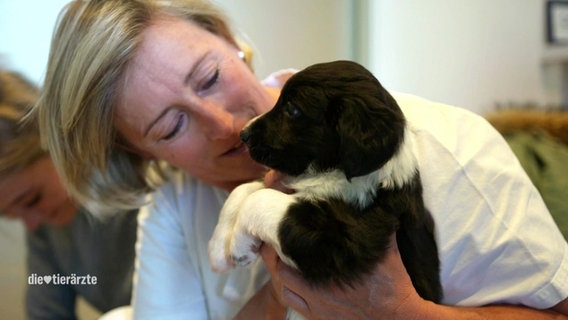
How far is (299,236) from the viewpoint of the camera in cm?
89

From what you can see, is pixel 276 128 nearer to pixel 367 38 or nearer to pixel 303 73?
pixel 303 73

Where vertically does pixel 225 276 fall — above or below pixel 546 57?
below

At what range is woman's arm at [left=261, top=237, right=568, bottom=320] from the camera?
979 millimetres

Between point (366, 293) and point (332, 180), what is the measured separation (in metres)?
0.25

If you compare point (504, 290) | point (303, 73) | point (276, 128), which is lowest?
point (504, 290)

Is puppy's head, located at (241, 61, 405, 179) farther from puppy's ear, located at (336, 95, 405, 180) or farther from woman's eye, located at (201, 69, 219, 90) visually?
woman's eye, located at (201, 69, 219, 90)

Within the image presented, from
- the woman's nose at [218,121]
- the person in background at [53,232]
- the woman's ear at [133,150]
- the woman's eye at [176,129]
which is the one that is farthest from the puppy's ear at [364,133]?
the person in background at [53,232]

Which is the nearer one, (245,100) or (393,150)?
(393,150)

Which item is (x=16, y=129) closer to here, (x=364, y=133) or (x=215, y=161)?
(x=215, y=161)

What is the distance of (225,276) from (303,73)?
30.9 inches

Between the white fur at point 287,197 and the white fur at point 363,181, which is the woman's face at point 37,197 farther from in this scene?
the white fur at point 363,181

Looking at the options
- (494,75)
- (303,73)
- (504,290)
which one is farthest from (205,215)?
(494,75)

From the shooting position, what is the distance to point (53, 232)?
2186 mm

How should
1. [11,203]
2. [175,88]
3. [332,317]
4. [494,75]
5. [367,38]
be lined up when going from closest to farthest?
1. [332,317]
2. [175,88]
3. [11,203]
4. [367,38]
5. [494,75]
